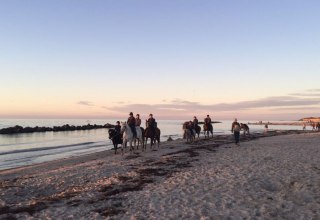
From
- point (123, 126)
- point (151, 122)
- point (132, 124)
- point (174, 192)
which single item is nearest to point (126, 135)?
point (123, 126)

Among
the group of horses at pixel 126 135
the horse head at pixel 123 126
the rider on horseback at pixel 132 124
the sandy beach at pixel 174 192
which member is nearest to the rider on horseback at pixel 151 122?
the group of horses at pixel 126 135

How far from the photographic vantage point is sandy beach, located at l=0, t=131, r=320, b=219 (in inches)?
399

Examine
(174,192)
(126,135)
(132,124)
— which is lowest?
(174,192)

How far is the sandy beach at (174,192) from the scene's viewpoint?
399 inches

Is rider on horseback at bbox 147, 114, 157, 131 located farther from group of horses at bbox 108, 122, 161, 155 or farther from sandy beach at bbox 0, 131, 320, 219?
sandy beach at bbox 0, 131, 320, 219

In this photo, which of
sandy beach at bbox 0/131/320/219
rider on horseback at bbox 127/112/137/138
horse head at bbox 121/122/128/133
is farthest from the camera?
rider on horseback at bbox 127/112/137/138

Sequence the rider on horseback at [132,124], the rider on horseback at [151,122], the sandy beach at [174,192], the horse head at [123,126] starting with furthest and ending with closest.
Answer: the rider on horseback at [151,122] < the rider on horseback at [132,124] < the horse head at [123,126] < the sandy beach at [174,192]

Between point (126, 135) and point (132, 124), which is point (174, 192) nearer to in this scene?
point (126, 135)

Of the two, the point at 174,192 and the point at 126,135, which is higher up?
the point at 126,135

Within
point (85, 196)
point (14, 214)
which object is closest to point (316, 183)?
point (85, 196)

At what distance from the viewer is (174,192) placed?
40.5 feet

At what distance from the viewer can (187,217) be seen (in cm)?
959

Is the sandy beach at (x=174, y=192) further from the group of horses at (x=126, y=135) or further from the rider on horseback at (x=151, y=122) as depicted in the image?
the rider on horseback at (x=151, y=122)

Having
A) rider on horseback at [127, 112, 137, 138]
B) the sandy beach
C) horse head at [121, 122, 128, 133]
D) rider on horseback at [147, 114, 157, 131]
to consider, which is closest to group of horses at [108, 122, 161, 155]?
horse head at [121, 122, 128, 133]
